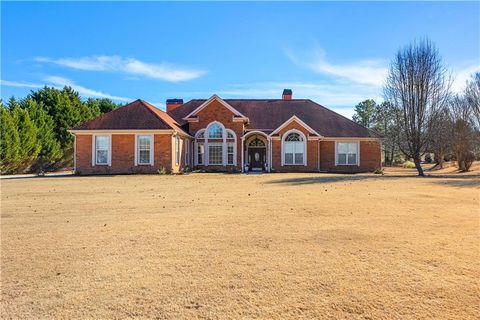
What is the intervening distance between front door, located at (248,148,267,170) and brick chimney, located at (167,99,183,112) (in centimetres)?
987

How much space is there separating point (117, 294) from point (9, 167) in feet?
111

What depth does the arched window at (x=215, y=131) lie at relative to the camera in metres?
32.6

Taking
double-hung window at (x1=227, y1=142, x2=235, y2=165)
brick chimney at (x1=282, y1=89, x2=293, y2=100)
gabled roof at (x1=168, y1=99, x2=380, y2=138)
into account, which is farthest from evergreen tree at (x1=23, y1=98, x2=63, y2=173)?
brick chimney at (x1=282, y1=89, x2=293, y2=100)

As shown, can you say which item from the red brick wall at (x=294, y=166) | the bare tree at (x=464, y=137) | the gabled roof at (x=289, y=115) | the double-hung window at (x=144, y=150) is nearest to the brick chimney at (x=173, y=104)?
the gabled roof at (x=289, y=115)

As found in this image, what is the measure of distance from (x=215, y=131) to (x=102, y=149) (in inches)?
362

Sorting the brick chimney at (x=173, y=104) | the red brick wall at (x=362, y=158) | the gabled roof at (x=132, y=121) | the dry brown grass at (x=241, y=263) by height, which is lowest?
the dry brown grass at (x=241, y=263)

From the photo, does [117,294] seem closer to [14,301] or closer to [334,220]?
[14,301]

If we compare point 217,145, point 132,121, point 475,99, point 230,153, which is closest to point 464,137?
point 475,99

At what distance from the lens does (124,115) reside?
30359mm

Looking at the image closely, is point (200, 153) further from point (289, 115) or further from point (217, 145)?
point (289, 115)

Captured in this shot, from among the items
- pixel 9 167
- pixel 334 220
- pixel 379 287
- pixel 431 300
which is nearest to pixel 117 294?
pixel 379 287

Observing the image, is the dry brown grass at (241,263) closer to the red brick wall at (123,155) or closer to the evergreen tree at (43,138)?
the red brick wall at (123,155)

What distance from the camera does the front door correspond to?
34875mm

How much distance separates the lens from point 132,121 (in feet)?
97.0
